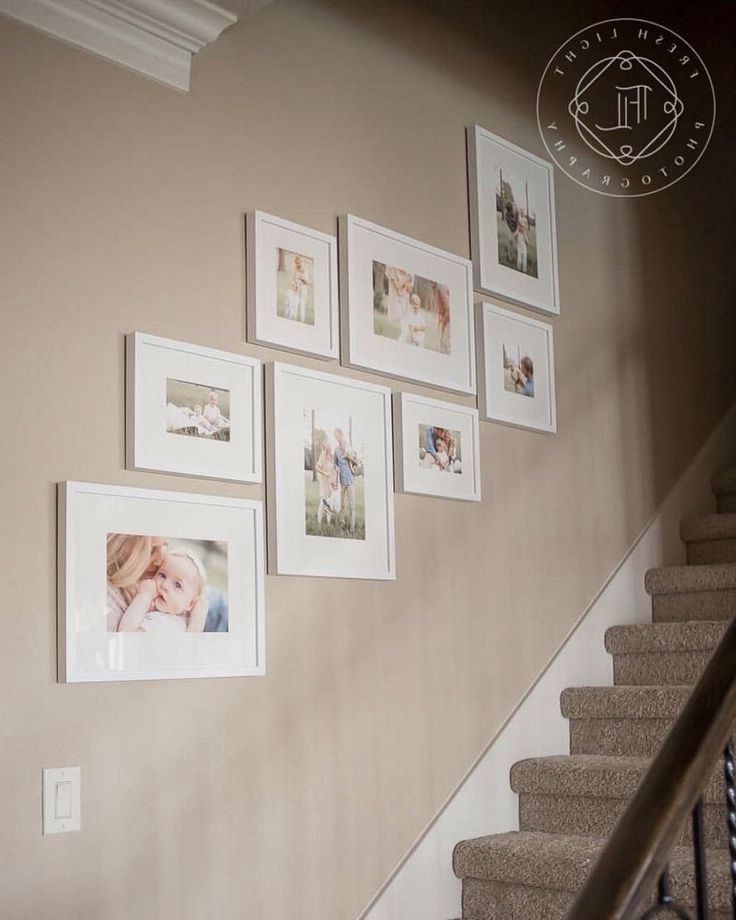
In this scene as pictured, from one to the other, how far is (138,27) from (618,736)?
2268mm

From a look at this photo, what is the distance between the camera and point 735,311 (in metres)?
4.73

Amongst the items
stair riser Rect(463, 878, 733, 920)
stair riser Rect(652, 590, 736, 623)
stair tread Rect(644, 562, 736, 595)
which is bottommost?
stair riser Rect(463, 878, 733, 920)

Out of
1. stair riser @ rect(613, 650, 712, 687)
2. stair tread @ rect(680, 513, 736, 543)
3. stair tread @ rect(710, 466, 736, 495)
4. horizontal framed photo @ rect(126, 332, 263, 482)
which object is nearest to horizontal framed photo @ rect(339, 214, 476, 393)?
horizontal framed photo @ rect(126, 332, 263, 482)

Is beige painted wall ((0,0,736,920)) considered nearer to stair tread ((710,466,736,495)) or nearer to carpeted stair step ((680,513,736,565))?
carpeted stair step ((680,513,736,565))

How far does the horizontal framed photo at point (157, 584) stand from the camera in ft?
7.64

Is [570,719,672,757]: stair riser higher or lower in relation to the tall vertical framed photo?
lower

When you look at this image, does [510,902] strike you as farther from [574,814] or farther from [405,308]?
[405,308]

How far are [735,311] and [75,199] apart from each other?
305 cm

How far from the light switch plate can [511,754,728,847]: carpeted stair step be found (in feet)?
4.67

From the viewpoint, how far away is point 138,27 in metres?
2.58

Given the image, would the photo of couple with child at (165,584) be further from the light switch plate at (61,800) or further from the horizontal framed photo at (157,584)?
the light switch plate at (61,800)

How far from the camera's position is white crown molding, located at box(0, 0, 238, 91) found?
247 centimetres

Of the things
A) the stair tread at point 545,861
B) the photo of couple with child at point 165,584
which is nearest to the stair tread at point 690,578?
the stair tread at point 545,861

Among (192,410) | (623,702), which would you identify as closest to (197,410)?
(192,410)
